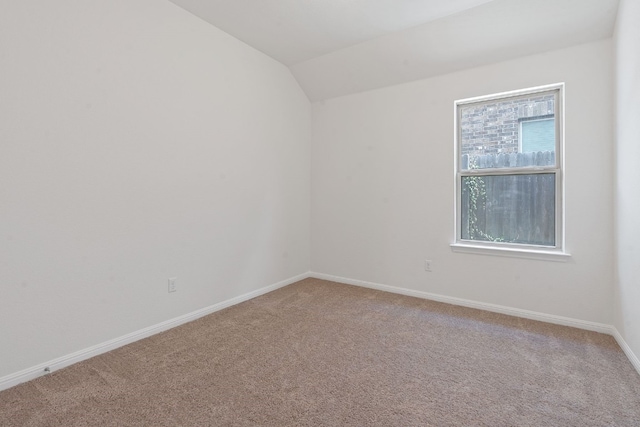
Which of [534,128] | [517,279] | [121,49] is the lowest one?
[517,279]

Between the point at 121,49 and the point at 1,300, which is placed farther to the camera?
the point at 121,49

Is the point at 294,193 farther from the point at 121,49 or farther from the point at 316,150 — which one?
the point at 121,49

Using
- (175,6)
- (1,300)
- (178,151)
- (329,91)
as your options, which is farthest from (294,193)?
(1,300)

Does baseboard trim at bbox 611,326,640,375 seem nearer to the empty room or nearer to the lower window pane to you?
the empty room

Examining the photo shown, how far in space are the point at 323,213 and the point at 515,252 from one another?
90.8 inches

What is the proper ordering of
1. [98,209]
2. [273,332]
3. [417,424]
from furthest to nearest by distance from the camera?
1. [273,332]
2. [98,209]
3. [417,424]

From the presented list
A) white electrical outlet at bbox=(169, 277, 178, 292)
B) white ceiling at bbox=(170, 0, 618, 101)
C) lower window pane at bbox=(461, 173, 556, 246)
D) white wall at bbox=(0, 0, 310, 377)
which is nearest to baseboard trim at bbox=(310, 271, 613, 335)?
lower window pane at bbox=(461, 173, 556, 246)

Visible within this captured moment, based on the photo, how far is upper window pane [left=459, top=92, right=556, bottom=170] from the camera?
295cm

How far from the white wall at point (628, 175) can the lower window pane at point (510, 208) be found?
537 millimetres

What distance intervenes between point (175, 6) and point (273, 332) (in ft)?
9.58

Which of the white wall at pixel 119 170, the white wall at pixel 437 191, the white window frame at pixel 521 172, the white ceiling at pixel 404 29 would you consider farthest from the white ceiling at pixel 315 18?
the white window frame at pixel 521 172

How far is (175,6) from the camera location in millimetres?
2664

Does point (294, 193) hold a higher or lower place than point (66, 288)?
higher

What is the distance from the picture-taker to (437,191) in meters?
3.45
